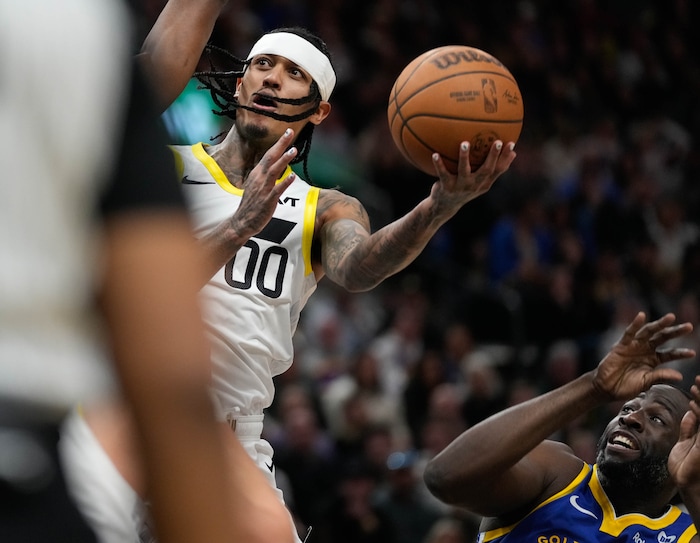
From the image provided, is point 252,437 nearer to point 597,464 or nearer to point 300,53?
point 597,464

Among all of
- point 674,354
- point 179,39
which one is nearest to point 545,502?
point 674,354

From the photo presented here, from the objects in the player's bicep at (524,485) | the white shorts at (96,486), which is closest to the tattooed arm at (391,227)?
the player's bicep at (524,485)

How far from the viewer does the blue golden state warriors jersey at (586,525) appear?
4.33 metres

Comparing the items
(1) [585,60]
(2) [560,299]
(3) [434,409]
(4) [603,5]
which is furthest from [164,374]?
(4) [603,5]

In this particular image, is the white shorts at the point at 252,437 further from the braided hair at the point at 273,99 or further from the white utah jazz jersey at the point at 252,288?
the braided hair at the point at 273,99

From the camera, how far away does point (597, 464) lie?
14.8 ft

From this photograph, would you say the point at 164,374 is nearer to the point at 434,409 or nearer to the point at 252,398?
the point at 252,398

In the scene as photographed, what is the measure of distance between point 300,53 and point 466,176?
40.5 inches

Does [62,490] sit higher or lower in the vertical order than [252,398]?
higher

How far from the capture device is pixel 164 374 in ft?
4.32

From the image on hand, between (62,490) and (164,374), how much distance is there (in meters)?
0.22

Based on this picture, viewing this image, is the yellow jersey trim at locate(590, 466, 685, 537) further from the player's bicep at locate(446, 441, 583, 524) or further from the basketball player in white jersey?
the basketball player in white jersey

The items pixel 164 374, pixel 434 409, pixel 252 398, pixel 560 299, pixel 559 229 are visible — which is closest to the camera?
pixel 164 374

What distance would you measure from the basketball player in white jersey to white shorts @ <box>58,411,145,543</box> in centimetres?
170
